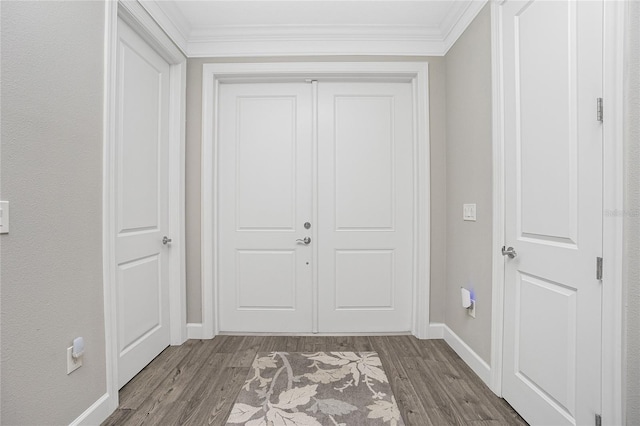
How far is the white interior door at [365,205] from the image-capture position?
Answer: 2689 mm

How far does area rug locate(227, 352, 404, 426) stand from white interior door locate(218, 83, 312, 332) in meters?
0.50

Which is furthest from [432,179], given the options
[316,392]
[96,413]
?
[96,413]

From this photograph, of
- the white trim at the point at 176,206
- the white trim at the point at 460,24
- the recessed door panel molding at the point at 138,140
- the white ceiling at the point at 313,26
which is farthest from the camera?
the white trim at the point at 176,206

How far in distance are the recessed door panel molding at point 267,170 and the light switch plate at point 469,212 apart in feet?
4.57

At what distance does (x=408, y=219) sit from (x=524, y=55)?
4.74 feet

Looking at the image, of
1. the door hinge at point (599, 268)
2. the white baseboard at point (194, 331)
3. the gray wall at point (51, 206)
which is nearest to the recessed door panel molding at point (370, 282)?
the white baseboard at point (194, 331)

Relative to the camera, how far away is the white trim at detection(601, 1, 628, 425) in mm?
1102

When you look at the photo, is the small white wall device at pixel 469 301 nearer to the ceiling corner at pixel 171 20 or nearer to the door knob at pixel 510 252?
the door knob at pixel 510 252

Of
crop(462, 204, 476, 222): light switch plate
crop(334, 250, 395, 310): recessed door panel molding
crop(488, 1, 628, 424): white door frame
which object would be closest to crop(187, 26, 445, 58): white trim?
crop(462, 204, 476, 222): light switch plate

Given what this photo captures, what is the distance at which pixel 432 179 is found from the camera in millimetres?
2598

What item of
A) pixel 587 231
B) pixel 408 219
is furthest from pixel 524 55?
pixel 408 219

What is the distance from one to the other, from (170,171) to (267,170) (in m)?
0.80

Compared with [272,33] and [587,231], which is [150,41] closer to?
[272,33]

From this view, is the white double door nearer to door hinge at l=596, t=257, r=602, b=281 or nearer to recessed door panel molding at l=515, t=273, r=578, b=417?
recessed door panel molding at l=515, t=273, r=578, b=417
